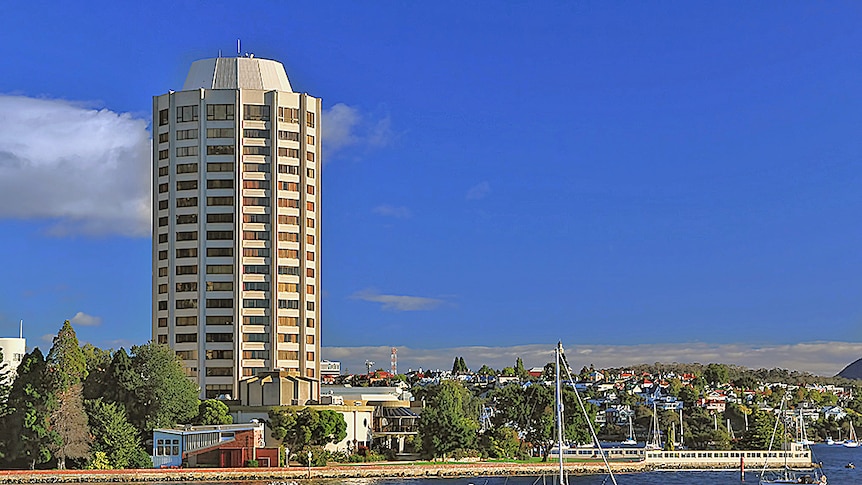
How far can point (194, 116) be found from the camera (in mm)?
165000

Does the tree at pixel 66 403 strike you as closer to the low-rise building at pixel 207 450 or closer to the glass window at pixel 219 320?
the low-rise building at pixel 207 450

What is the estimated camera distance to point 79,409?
115 m

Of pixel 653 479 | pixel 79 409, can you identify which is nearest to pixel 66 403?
pixel 79 409

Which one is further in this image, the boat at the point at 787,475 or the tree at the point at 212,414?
the tree at the point at 212,414

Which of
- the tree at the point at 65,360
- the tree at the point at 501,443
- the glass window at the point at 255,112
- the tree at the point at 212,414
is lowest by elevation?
the tree at the point at 501,443

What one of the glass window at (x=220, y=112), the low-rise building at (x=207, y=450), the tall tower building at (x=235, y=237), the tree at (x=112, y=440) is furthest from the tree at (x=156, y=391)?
the glass window at (x=220, y=112)

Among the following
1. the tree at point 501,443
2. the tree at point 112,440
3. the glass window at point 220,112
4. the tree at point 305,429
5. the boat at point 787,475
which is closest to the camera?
the tree at point 112,440

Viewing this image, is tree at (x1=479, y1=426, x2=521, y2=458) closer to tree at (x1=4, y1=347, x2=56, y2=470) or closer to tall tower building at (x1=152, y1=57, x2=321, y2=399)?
tall tower building at (x1=152, y1=57, x2=321, y2=399)

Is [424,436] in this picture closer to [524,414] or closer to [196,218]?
[524,414]

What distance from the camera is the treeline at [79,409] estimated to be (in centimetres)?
11356

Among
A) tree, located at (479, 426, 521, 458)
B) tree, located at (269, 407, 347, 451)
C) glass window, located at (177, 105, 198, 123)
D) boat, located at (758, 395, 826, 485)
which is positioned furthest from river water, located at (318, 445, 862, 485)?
glass window, located at (177, 105, 198, 123)

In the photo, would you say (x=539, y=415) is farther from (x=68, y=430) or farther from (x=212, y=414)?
(x=68, y=430)

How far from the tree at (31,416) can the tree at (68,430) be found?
2.04 ft

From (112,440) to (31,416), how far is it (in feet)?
25.2
